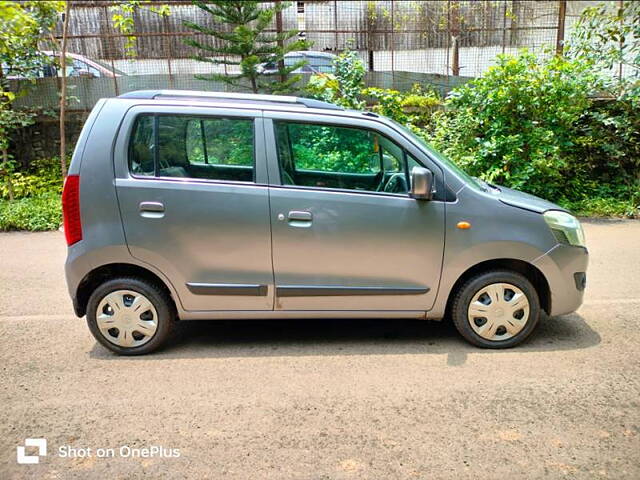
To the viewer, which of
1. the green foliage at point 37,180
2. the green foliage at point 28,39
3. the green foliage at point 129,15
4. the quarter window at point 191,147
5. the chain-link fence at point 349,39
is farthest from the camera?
the chain-link fence at point 349,39

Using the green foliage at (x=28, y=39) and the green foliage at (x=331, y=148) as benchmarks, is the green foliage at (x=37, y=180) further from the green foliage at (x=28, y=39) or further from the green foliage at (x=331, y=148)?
the green foliage at (x=331, y=148)

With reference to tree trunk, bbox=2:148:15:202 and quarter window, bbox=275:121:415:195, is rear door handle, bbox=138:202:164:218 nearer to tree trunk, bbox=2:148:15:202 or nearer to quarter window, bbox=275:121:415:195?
quarter window, bbox=275:121:415:195

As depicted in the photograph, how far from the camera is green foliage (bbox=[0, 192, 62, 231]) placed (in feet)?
28.1

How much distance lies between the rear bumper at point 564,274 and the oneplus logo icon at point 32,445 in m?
3.56

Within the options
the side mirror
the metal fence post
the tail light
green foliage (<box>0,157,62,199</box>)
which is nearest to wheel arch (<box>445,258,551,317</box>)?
the side mirror

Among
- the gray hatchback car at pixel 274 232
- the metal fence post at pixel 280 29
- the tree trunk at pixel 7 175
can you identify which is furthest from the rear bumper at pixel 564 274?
the tree trunk at pixel 7 175

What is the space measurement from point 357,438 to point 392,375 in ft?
2.71

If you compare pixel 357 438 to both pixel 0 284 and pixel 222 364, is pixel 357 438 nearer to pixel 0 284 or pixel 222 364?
pixel 222 364

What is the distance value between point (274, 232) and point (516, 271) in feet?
6.32

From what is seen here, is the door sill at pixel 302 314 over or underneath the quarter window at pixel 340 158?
underneath

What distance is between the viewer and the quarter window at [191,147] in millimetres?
3984

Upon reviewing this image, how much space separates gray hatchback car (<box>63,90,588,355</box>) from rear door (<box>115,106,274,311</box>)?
0.03ft

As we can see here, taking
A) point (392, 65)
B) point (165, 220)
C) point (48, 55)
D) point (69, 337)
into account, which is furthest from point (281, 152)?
point (48, 55)

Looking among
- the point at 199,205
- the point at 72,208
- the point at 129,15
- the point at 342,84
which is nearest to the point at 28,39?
the point at 129,15
